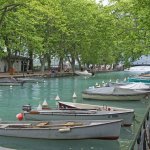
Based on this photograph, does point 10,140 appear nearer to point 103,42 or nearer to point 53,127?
point 53,127

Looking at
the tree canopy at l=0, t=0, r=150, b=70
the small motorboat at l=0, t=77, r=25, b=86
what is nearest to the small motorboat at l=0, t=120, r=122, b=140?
the tree canopy at l=0, t=0, r=150, b=70

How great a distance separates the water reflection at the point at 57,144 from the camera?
1541 centimetres

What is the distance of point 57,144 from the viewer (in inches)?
621

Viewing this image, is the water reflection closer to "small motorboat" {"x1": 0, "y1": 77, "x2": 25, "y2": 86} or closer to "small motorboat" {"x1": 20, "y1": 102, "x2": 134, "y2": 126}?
"small motorboat" {"x1": 20, "y1": 102, "x2": 134, "y2": 126}

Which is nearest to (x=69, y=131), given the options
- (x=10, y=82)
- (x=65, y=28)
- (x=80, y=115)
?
(x=80, y=115)

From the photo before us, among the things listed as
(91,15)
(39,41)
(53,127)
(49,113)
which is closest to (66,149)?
(53,127)

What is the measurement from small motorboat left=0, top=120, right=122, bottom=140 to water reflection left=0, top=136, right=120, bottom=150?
8.4 inches

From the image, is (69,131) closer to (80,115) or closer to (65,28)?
(80,115)

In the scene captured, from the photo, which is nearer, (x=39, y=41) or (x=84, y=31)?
(x=39, y=41)

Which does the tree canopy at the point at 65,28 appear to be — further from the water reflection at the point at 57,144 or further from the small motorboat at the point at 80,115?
the water reflection at the point at 57,144

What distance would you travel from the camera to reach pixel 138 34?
92.9ft

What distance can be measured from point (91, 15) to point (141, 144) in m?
68.7

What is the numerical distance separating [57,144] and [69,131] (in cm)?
76

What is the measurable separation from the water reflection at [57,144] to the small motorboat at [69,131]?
8.4 inches
